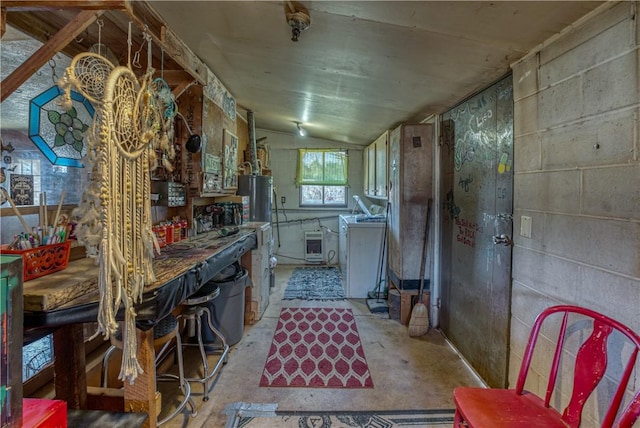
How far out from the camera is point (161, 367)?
227 centimetres

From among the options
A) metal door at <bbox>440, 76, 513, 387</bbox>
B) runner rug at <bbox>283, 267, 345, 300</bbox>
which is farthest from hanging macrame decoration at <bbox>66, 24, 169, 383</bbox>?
runner rug at <bbox>283, 267, 345, 300</bbox>

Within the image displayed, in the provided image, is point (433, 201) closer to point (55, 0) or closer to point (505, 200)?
point (505, 200)

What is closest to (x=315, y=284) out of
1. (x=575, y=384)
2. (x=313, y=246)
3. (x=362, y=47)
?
(x=313, y=246)

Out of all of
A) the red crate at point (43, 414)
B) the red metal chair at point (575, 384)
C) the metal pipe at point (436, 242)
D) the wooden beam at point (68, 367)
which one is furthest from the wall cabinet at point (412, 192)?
the red crate at point (43, 414)

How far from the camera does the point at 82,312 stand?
1.11 meters

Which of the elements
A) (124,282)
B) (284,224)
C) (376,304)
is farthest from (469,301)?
(284,224)

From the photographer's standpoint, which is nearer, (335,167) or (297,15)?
(297,15)

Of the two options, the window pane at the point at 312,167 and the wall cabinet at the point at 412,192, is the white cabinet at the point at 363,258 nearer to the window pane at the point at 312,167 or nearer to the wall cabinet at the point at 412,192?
the wall cabinet at the point at 412,192

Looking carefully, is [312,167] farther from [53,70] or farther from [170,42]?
[53,70]

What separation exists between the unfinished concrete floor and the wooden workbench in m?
0.59

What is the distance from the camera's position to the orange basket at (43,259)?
1155mm

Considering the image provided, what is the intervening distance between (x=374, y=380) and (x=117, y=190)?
202 centimetres

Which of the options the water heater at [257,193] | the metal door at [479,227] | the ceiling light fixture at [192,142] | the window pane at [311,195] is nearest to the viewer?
the metal door at [479,227]

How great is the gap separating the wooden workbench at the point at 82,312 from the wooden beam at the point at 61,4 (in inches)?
37.8
